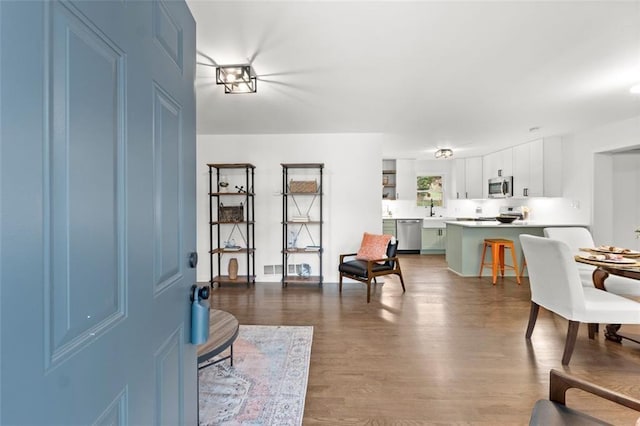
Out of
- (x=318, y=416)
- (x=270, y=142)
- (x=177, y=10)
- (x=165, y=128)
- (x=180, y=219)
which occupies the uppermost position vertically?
(x=270, y=142)

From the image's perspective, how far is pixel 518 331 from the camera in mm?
3021

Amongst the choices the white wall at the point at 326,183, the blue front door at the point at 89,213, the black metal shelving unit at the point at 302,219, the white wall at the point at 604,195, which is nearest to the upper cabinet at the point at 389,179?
the white wall at the point at 326,183

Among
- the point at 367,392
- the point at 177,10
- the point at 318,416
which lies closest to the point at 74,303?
the point at 177,10

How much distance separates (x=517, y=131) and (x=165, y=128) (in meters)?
5.53

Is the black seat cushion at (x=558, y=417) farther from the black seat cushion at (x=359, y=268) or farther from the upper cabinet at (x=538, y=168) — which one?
the upper cabinet at (x=538, y=168)

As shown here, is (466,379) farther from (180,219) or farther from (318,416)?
(180,219)

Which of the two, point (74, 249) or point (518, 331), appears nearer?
point (74, 249)

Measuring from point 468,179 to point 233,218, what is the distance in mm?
5816

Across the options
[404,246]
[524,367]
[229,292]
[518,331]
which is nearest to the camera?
[524,367]

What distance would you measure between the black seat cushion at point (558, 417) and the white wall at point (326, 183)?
12.6 ft

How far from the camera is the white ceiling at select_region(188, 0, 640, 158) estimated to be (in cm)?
196

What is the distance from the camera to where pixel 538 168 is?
561cm

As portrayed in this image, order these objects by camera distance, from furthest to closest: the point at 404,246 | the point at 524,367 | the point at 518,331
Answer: the point at 404,246
the point at 518,331
the point at 524,367

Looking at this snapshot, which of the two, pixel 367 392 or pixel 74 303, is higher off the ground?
pixel 74 303
